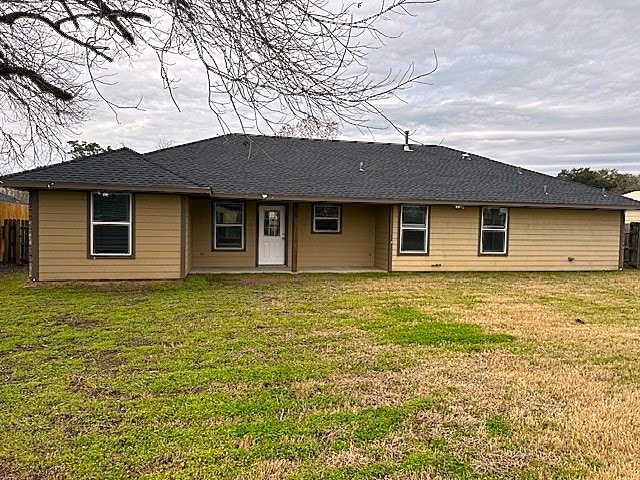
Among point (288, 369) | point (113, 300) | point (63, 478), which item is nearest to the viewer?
point (63, 478)

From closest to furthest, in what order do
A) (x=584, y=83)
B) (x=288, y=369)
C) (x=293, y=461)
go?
1. (x=293, y=461)
2. (x=288, y=369)
3. (x=584, y=83)

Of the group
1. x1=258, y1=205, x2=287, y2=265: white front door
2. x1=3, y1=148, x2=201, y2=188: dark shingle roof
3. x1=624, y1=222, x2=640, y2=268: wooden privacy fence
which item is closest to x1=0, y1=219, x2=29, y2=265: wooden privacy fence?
x1=3, y1=148, x2=201, y2=188: dark shingle roof

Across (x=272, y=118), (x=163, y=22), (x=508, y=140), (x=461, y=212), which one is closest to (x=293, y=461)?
(x=272, y=118)

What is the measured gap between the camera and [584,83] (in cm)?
1394

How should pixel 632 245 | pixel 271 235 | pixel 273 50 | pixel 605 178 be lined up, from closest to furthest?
1. pixel 273 50
2. pixel 271 235
3. pixel 632 245
4. pixel 605 178

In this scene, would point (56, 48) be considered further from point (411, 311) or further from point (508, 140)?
point (508, 140)

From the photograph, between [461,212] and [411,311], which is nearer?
[411,311]

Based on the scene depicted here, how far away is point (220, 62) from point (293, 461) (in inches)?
103

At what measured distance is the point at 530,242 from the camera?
1462 cm

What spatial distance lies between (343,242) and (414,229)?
224cm

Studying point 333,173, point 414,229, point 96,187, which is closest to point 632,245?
point 414,229

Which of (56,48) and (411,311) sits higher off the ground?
(56,48)

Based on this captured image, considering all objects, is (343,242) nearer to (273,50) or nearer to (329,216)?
(329,216)

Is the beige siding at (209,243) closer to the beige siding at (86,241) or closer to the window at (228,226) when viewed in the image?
the window at (228,226)
